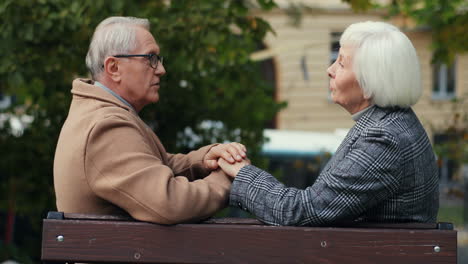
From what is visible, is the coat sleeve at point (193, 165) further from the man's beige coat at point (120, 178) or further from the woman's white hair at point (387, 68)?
the woman's white hair at point (387, 68)

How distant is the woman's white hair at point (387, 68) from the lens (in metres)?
2.67

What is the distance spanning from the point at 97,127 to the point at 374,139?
0.93 metres

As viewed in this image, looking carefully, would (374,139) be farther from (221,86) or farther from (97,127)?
(221,86)

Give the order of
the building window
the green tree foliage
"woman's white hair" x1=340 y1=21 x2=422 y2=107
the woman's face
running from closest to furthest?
"woman's white hair" x1=340 y1=21 x2=422 y2=107
the woman's face
the green tree foliage
the building window

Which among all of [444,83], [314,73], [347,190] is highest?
[347,190]

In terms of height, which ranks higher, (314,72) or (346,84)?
(346,84)

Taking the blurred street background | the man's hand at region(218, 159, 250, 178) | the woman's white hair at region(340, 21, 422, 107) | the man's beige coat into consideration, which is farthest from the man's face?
the blurred street background

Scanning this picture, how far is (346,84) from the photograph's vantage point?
2.78m

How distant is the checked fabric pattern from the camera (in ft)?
8.36

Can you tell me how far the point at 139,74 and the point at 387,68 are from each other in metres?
0.99

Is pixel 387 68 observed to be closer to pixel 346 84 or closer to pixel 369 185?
pixel 346 84

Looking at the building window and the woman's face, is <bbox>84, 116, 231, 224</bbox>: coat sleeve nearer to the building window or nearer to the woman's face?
the woman's face

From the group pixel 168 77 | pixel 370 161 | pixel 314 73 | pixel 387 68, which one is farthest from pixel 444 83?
pixel 370 161

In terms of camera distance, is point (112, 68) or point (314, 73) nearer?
point (112, 68)
